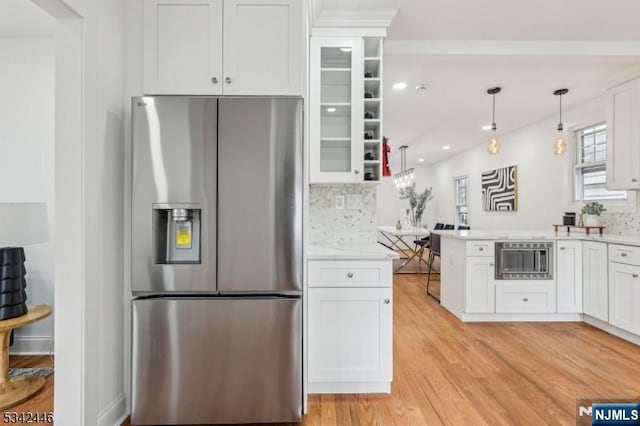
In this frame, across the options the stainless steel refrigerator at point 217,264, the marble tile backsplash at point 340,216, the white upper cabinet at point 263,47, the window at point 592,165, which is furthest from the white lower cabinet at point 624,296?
the white upper cabinet at point 263,47

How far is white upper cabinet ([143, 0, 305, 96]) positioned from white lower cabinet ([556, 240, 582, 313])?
11.3ft

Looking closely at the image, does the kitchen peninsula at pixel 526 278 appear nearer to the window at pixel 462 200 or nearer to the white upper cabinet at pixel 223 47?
the white upper cabinet at pixel 223 47

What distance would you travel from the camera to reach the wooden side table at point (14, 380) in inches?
80.8

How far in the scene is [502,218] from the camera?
6355 millimetres

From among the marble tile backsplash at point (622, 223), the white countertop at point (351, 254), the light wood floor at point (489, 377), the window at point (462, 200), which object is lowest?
the light wood floor at point (489, 377)

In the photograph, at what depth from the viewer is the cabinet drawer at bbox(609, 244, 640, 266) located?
9.68ft

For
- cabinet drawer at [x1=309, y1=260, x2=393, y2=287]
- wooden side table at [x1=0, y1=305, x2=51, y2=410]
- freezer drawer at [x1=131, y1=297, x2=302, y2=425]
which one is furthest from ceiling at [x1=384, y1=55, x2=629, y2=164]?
wooden side table at [x1=0, y1=305, x2=51, y2=410]

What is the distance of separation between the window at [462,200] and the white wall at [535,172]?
512mm

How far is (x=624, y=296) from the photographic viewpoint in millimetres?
3092

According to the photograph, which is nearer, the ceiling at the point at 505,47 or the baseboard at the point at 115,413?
the baseboard at the point at 115,413

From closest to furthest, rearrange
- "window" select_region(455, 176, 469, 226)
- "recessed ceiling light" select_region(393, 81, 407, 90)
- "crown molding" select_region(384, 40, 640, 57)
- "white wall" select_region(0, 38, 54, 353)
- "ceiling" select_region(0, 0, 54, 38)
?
"ceiling" select_region(0, 0, 54, 38), "white wall" select_region(0, 38, 54, 353), "crown molding" select_region(384, 40, 640, 57), "recessed ceiling light" select_region(393, 81, 407, 90), "window" select_region(455, 176, 469, 226)

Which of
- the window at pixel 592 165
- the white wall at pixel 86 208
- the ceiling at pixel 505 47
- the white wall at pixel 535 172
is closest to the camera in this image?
the white wall at pixel 86 208

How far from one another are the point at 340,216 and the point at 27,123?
2699 mm

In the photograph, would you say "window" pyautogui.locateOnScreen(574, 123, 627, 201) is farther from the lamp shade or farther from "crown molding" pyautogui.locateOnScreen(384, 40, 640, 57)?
the lamp shade
